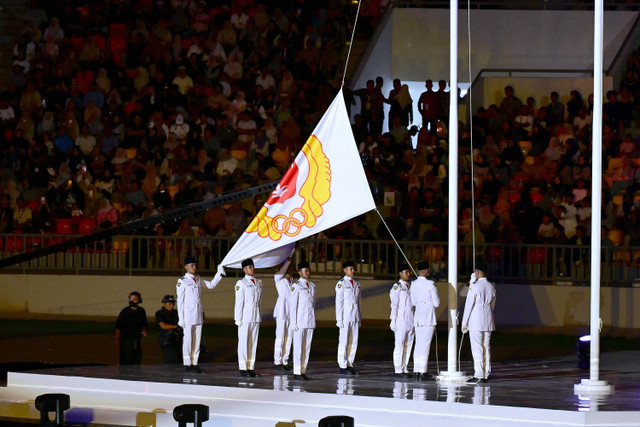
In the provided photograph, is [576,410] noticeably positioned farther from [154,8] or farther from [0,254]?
[154,8]

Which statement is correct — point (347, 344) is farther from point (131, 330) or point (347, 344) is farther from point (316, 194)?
point (131, 330)

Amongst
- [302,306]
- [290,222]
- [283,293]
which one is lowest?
[302,306]

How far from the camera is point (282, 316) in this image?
1808cm

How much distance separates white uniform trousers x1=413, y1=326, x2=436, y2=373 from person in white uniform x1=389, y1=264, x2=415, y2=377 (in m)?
0.24

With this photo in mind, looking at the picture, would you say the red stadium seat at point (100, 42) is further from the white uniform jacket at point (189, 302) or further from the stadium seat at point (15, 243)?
the white uniform jacket at point (189, 302)

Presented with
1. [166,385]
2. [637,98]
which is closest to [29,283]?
[166,385]

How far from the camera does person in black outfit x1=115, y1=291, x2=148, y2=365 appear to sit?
18594 millimetres

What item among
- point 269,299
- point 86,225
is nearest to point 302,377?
point 269,299

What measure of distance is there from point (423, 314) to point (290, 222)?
207 centimetres

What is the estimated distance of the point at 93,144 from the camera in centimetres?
2794

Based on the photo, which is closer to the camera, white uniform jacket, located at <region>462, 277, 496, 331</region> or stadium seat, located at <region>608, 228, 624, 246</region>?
white uniform jacket, located at <region>462, 277, 496, 331</region>

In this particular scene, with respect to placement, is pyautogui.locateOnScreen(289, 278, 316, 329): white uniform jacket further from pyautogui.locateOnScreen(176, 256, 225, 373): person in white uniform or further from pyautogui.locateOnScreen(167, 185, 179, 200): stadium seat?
pyautogui.locateOnScreen(167, 185, 179, 200): stadium seat

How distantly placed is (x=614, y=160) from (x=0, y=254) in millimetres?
11119

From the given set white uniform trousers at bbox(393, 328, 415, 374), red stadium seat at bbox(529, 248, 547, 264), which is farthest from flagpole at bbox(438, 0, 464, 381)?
red stadium seat at bbox(529, 248, 547, 264)
